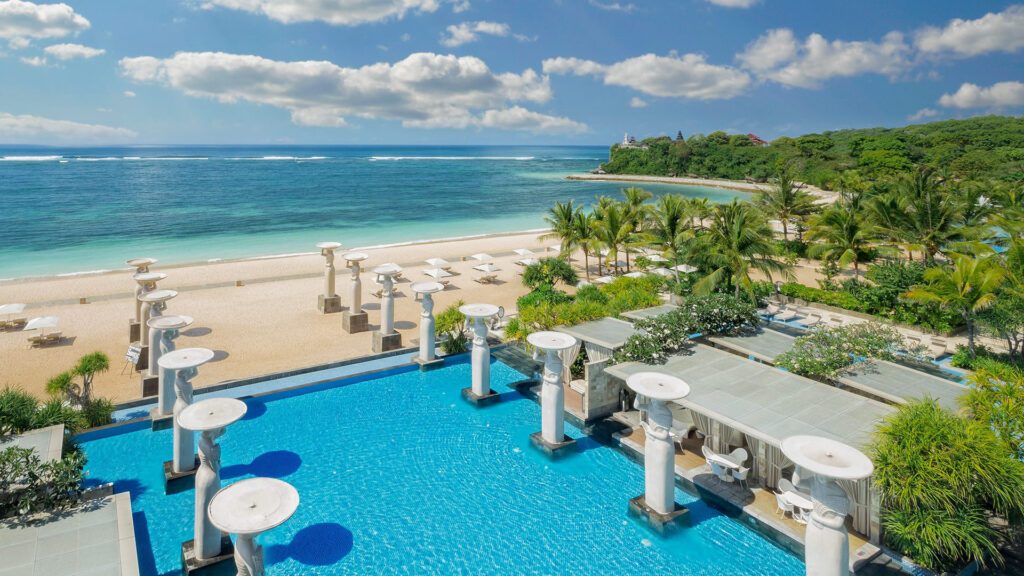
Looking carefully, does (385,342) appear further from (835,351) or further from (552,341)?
(835,351)

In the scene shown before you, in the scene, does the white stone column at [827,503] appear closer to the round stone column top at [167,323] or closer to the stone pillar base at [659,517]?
the stone pillar base at [659,517]

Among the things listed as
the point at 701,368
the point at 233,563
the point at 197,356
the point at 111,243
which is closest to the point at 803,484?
the point at 701,368

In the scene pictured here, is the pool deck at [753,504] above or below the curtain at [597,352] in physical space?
below

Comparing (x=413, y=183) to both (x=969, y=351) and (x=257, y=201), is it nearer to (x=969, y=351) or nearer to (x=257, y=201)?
(x=257, y=201)

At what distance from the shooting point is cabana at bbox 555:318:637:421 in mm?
10911

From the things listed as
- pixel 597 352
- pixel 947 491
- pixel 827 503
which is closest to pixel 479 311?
pixel 597 352

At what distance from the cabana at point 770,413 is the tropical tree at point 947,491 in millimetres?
393

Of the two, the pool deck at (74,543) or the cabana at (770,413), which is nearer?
the pool deck at (74,543)

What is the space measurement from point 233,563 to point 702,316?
9434mm

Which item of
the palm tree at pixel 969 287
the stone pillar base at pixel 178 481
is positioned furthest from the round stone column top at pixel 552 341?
the palm tree at pixel 969 287

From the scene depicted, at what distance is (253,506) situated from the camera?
5730 millimetres

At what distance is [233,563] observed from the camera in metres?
7.06

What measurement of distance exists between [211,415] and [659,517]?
6.06m

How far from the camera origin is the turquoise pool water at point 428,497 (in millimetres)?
7324
